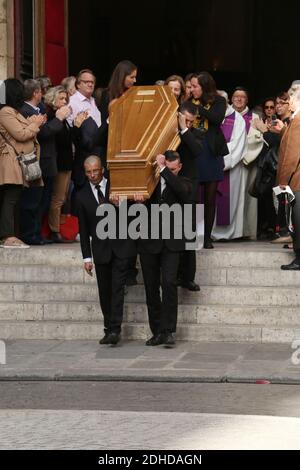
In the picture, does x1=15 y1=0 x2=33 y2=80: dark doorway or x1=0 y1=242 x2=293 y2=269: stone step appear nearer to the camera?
x1=0 y1=242 x2=293 y2=269: stone step

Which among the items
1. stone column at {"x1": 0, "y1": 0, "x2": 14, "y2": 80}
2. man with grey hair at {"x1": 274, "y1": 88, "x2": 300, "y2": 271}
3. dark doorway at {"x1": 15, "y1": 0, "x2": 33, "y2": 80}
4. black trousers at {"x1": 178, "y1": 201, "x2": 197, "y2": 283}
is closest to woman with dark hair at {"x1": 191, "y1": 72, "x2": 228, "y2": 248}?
man with grey hair at {"x1": 274, "y1": 88, "x2": 300, "y2": 271}

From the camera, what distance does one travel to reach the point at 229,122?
46.6 feet

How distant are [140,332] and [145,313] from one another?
0.78 feet

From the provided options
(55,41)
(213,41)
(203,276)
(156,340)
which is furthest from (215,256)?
(213,41)

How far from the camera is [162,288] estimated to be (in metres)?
11.6

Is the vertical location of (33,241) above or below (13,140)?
below

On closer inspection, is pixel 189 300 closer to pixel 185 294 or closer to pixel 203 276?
pixel 185 294

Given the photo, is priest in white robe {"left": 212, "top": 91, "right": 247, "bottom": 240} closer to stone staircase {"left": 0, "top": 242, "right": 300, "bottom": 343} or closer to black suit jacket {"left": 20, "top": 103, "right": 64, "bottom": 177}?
stone staircase {"left": 0, "top": 242, "right": 300, "bottom": 343}

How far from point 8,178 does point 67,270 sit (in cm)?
121

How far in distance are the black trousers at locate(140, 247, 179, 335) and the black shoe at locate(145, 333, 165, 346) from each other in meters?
0.05

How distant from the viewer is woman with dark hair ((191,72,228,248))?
12977 mm

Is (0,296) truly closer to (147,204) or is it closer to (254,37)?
(147,204)

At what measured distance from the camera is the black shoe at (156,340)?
11.7 metres
